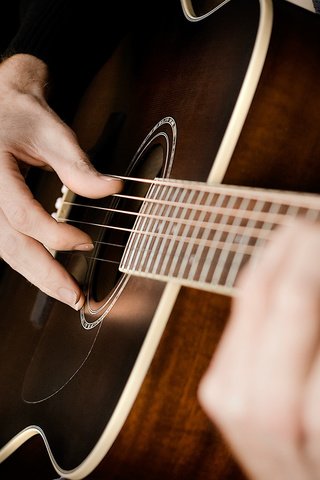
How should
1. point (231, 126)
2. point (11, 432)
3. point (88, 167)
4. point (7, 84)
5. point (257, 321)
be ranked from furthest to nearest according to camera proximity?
point (7, 84) < point (11, 432) < point (88, 167) < point (231, 126) < point (257, 321)

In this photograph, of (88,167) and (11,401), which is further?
(11,401)

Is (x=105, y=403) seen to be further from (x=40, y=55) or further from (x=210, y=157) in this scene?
(x=40, y=55)

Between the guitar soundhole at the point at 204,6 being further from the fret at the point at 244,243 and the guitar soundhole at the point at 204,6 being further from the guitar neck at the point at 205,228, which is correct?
the fret at the point at 244,243

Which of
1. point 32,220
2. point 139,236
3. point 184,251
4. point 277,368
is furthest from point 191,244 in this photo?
point 32,220

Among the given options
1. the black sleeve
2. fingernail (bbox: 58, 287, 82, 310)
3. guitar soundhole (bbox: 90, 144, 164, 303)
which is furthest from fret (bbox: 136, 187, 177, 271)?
the black sleeve

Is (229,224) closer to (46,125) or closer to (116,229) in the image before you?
(116,229)

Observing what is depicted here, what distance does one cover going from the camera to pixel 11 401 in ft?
3.43

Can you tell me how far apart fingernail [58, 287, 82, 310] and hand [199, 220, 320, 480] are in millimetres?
510

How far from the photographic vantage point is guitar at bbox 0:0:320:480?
0.64 meters

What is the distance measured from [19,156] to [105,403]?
0.57m

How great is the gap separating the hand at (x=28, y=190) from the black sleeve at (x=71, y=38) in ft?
0.46

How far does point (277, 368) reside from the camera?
397 millimetres

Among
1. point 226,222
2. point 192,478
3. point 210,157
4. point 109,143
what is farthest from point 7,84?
point 192,478

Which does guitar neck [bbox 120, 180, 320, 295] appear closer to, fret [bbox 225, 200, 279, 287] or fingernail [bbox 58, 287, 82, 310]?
fret [bbox 225, 200, 279, 287]
